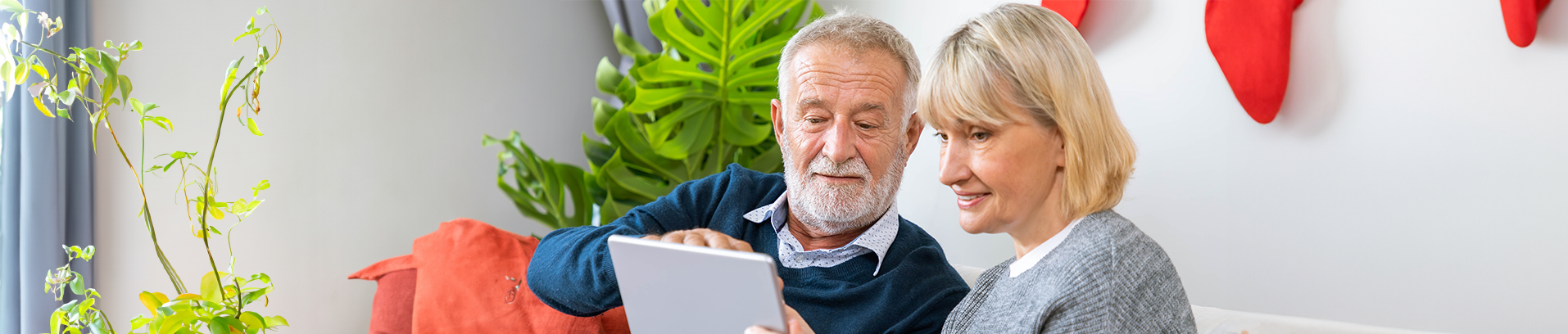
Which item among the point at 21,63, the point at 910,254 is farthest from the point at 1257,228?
the point at 21,63

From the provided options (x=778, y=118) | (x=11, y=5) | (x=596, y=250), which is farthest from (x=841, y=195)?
(x=11, y=5)

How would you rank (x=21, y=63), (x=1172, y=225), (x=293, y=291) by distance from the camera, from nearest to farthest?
(x=21, y=63) → (x=1172, y=225) → (x=293, y=291)

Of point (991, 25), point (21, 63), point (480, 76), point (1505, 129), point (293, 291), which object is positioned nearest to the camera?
point (991, 25)

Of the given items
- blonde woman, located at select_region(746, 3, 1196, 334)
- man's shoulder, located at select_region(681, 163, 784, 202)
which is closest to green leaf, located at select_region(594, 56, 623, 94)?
man's shoulder, located at select_region(681, 163, 784, 202)

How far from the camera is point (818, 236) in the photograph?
4.91 ft

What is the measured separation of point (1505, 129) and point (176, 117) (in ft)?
8.16

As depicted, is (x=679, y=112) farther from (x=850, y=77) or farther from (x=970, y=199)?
(x=970, y=199)

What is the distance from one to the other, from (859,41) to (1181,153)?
2.01 ft

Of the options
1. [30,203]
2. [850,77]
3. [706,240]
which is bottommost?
[30,203]

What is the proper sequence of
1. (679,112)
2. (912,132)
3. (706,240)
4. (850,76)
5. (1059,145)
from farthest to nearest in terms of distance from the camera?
(679,112) < (912,132) < (850,76) < (706,240) < (1059,145)

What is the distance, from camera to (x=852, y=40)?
1379mm

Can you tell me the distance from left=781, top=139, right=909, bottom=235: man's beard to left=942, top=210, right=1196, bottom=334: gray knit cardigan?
21.1 inches

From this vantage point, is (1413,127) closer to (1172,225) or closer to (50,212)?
(1172,225)

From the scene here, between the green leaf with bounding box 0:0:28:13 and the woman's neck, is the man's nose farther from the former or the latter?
the green leaf with bounding box 0:0:28:13
